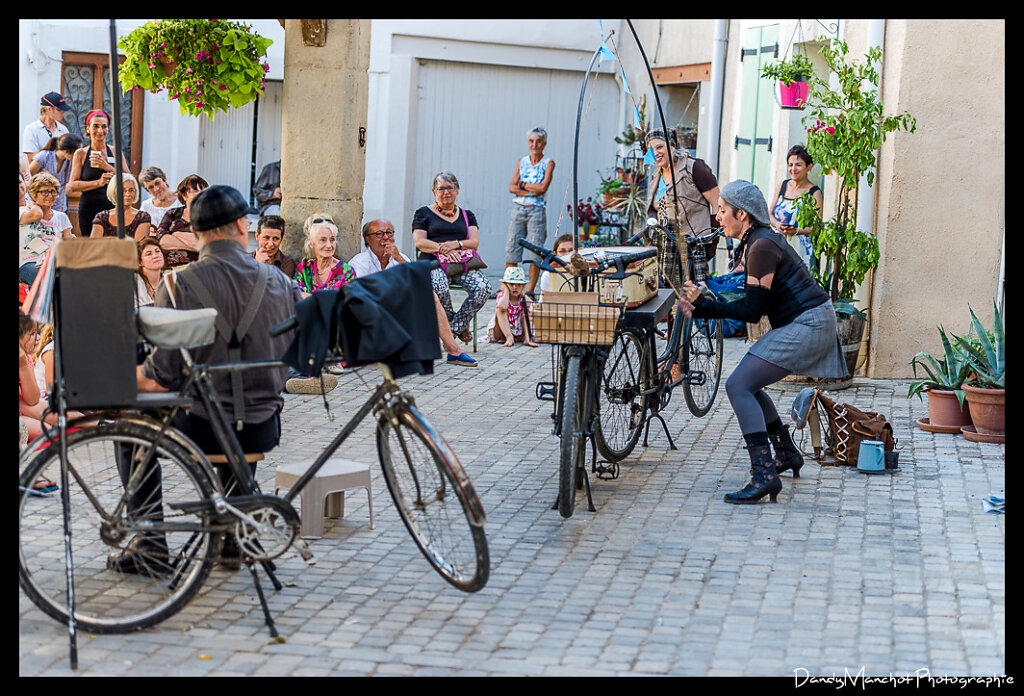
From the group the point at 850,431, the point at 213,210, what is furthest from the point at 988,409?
the point at 213,210

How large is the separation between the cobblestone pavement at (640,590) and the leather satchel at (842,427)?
13 centimetres

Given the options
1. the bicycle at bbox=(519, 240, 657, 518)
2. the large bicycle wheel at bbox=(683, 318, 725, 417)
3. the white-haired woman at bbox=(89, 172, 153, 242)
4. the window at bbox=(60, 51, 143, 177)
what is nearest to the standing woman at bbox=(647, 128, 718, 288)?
the large bicycle wheel at bbox=(683, 318, 725, 417)

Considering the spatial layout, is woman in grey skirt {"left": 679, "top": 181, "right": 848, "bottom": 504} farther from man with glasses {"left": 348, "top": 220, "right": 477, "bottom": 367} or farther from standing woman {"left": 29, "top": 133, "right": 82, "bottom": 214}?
standing woman {"left": 29, "top": 133, "right": 82, "bottom": 214}

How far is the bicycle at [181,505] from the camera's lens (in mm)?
4723

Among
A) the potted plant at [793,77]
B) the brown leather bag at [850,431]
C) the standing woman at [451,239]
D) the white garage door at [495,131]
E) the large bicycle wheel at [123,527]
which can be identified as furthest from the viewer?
the white garage door at [495,131]

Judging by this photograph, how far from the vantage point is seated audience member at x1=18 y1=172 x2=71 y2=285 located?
9539mm

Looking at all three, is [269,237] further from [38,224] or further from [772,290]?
[772,290]

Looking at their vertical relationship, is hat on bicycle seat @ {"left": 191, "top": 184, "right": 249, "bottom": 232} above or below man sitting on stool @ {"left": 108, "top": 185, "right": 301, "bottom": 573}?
above

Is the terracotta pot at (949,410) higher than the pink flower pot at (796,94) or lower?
lower

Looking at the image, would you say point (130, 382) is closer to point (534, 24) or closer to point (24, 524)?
point (24, 524)

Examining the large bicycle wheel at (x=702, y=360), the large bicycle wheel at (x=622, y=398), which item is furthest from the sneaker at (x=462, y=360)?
the large bicycle wheel at (x=622, y=398)

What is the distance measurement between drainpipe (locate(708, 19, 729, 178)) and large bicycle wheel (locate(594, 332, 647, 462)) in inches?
306

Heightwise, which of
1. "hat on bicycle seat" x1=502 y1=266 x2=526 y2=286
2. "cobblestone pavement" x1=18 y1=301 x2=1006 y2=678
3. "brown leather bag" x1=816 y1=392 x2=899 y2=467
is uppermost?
"hat on bicycle seat" x1=502 y1=266 x2=526 y2=286

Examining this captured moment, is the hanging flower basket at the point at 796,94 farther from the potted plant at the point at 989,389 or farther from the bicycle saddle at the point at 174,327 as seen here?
the bicycle saddle at the point at 174,327
